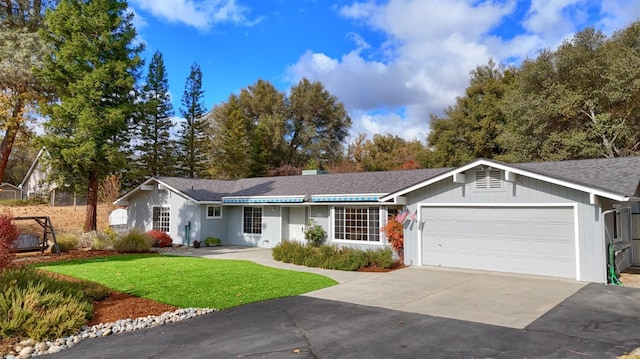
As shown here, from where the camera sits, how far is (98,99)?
835 inches

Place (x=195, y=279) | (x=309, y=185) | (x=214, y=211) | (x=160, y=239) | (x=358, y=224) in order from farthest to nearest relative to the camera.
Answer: (x=214, y=211) → (x=309, y=185) → (x=160, y=239) → (x=358, y=224) → (x=195, y=279)

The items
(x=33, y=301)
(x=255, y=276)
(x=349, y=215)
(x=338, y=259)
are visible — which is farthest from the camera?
(x=349, y=215)

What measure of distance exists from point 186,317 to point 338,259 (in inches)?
284

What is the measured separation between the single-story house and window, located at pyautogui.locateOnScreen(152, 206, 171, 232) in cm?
330

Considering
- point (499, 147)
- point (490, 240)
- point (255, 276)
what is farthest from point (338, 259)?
point (499, 147)

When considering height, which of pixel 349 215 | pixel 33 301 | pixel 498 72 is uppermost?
pixel 498 72

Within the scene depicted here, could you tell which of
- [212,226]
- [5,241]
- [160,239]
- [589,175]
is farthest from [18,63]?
[589,175]

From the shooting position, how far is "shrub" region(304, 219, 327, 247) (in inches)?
740

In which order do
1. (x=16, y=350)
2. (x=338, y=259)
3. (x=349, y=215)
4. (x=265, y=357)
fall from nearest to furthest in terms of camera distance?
(x=265, y=357), (x=16, y=350), (x=338, y=259), (x=349, y=215)

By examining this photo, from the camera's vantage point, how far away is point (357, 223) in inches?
708

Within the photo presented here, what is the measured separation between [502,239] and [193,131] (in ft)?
109

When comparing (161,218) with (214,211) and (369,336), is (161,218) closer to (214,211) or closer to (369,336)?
(214,211)

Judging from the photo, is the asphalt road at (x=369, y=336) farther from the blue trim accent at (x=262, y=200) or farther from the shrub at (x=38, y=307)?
the blue trim accent at (x=262, y=200)

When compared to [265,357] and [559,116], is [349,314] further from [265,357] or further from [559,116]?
[559,116]
